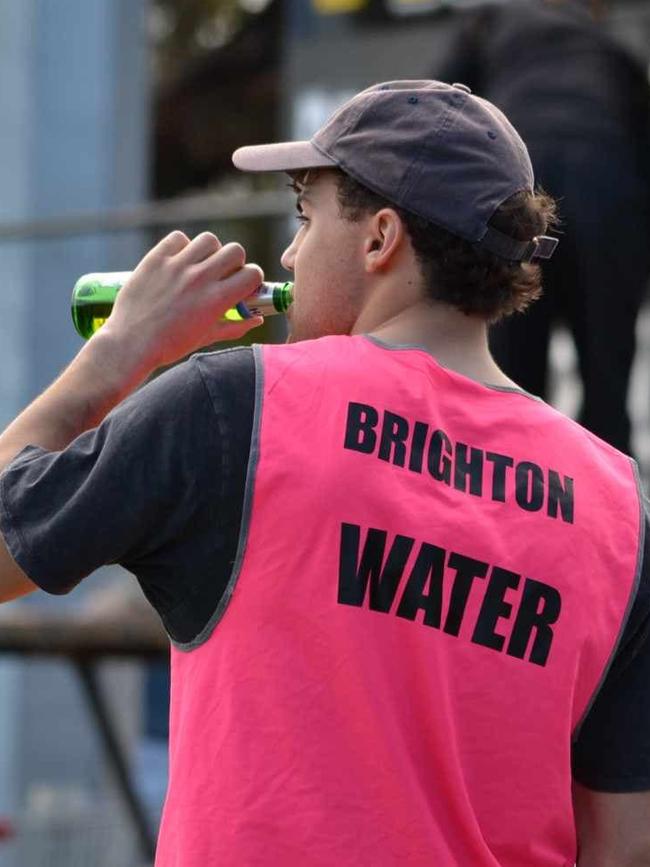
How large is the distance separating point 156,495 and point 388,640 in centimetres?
33

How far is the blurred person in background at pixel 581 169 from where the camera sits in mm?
4672

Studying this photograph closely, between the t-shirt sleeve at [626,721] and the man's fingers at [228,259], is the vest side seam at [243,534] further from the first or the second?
the t-shirt sleeve at [626,721]

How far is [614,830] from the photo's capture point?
2.43 m

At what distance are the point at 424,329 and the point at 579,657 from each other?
0.47m

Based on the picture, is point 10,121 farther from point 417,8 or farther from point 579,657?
point 579,657

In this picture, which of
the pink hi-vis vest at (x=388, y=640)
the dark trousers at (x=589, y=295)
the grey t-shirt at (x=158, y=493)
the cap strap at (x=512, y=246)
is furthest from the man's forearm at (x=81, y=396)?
the dark trousers at (x=589, y=295)

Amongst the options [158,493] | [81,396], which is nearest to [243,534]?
[158,493]

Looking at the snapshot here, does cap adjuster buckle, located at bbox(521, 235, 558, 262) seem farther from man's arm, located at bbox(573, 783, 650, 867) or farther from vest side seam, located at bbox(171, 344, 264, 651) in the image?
man's arm, located at bbox(573, 783, 650, 867)

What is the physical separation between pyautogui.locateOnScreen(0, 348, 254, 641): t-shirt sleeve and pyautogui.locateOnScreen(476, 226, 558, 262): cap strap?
0.37 meters

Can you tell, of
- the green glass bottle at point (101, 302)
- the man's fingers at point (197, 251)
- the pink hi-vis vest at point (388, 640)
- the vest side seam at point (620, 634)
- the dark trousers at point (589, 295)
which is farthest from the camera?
the dark trousers at point (589, 295)

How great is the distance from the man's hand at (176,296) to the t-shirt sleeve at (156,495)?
0.68ft

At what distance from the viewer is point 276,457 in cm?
224

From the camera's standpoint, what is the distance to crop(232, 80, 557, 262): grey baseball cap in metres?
2.39

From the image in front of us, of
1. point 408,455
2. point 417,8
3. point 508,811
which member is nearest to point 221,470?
point 408,455
